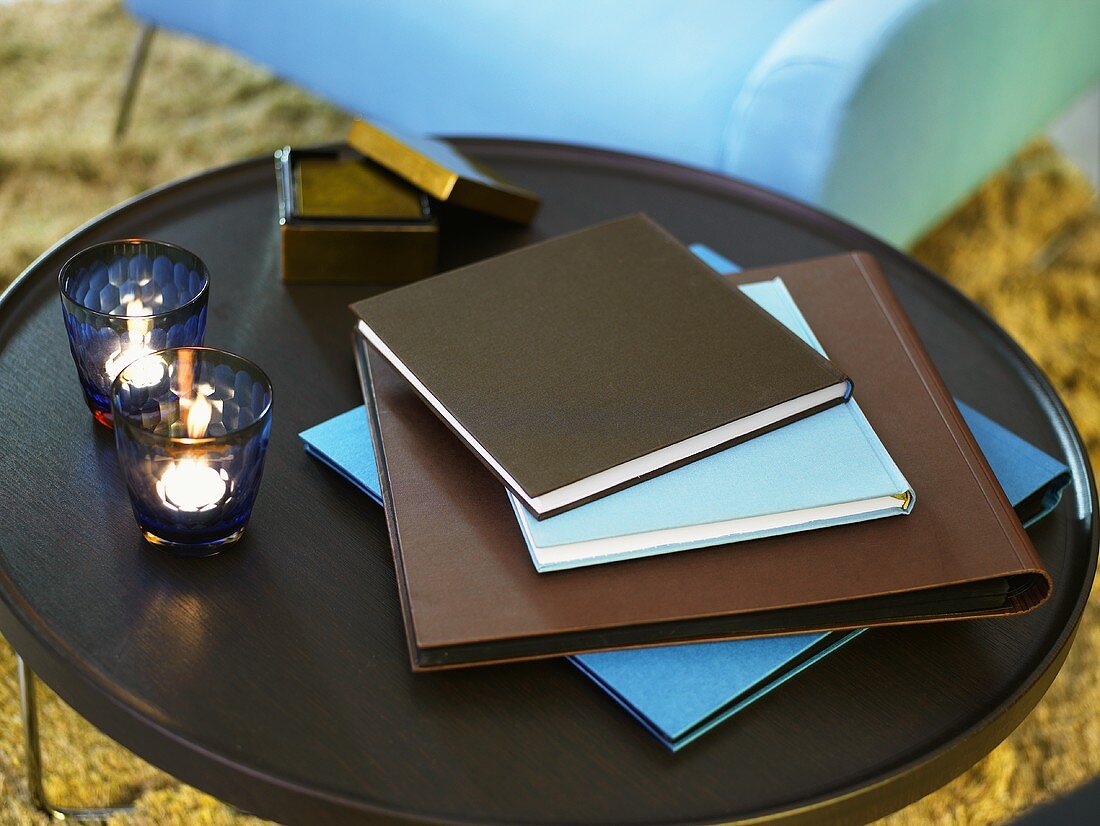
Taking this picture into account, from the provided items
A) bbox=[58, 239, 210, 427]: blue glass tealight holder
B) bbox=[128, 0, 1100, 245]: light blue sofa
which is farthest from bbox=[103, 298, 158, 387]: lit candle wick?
bbox=[128, 0, 1100, 245]: light blue sofa

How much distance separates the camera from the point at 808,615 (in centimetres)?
48

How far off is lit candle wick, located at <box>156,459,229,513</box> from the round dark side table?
34 mm

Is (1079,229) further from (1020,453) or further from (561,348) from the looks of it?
(561,348)

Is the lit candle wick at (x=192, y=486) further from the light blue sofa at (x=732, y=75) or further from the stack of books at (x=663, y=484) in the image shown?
the light blue sofa at (x=732, y=75)

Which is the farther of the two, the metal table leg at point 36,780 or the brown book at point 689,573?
the metal table leg at point 36,780

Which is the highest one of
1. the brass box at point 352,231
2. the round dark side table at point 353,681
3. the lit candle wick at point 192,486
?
the brass box at point 352,231

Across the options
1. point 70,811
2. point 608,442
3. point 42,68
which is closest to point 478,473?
point 608,442

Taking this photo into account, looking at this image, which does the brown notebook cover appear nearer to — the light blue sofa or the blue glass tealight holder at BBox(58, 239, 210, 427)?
the blue glass tealight holder at BBox(58, 239, 210, 427)

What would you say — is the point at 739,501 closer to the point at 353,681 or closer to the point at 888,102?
the point at 353,681

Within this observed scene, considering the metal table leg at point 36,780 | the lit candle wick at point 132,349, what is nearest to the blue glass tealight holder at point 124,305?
the lit candle wick at point 132,349

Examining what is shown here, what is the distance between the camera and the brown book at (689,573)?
0.45m

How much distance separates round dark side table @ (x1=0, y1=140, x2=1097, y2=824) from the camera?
43 centimetres

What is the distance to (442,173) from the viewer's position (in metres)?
0.72

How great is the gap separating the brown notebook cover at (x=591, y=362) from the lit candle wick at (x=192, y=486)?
108mm
